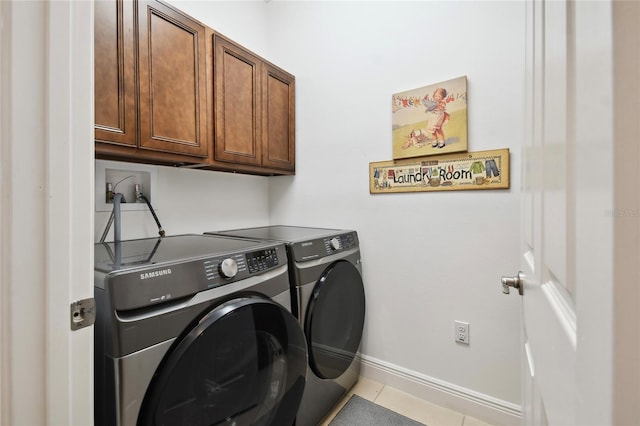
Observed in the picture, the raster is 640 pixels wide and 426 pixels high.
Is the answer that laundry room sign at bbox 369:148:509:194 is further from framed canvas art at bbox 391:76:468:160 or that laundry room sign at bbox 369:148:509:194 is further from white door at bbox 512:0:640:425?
white door at bbox 512:0:640:425

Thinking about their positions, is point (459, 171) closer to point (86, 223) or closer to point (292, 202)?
point (292, 202)

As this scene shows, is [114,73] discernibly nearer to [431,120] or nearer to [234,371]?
[234,371]

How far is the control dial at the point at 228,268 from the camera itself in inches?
36.5

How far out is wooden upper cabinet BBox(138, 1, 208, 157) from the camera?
1180 mm

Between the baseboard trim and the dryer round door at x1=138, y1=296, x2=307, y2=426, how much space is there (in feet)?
2.52

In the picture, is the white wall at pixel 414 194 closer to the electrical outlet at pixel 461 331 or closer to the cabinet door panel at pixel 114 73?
the electrical outlet at pixel 461 331

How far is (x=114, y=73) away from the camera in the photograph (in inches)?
42.4

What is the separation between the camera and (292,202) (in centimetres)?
212

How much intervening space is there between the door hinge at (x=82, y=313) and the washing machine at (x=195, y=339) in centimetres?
15

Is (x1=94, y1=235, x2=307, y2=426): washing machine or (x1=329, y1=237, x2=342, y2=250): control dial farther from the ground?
(x1=329, y1=237, x2=342, y2=250): control dial

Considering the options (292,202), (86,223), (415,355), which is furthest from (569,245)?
(292,202)

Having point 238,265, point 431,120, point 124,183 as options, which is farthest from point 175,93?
point 431,120

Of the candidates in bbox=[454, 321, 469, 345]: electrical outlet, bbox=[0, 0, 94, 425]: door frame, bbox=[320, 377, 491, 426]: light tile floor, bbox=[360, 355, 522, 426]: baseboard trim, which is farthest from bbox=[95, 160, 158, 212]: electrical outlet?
bbox=[454, 321, 469, 345]: electrical outlet

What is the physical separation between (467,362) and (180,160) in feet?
6.06
